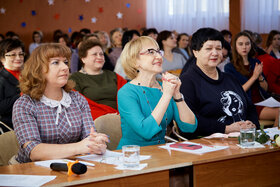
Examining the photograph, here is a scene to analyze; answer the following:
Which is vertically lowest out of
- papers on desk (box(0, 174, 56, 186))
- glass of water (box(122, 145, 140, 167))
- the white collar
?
papers on desk (box(0, 174, 56, 186))

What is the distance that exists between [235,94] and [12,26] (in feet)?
23.3

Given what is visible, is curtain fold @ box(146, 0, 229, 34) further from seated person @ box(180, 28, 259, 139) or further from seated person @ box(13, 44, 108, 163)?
seated person @ box(13, 44, 108, 163)

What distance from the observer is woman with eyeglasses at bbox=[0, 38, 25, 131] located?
354cm

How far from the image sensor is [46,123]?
2.21m

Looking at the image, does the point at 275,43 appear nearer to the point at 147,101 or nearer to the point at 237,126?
the point at 237,126

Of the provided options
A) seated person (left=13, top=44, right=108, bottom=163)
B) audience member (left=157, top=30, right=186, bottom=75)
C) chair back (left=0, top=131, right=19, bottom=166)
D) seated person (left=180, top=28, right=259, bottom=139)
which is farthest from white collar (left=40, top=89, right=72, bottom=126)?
audience member (left=157, top=30, right=186, bottom=75)

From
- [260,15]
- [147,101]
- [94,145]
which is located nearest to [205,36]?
[147,101]

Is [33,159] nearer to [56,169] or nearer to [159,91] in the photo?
[56,169]

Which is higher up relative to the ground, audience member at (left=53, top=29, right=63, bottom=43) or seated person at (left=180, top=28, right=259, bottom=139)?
audience member at (left=53, top=29, right=63, bottom=43)

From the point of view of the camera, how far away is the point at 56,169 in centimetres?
169

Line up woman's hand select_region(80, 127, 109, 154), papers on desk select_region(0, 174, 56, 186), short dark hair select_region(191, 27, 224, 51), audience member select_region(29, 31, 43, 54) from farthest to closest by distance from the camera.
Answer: audience member select_region(29, 31, 43, 54)
short dark hair select_region(191, 27, 224, 51)
woman's hand select_region(80, 127, 109, 154)
papers on desk select_region(0, 174, 56, 186)

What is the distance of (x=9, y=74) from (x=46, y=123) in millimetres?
1726

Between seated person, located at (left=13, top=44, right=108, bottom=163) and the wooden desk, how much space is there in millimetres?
330

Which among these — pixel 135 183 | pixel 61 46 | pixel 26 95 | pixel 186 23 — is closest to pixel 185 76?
pixel 61 46
